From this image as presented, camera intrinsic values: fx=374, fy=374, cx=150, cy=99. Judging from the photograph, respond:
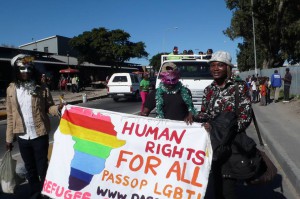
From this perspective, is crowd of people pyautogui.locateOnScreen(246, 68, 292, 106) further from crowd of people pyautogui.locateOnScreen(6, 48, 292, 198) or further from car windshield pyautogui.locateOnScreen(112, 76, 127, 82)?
crowd of people pyautogui.locateOnScreen(6, 48, 292, 198)

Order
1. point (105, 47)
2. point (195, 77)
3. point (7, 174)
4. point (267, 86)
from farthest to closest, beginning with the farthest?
point (105, 47), point (267, 86), point (195, 77), point (7, 174)

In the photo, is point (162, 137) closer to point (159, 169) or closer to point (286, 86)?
point (159, 169)

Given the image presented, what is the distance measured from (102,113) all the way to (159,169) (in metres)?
0.92

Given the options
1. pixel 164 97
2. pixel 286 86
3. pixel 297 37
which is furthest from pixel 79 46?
pixel 164 97

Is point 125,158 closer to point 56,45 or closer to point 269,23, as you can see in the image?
point 269,23

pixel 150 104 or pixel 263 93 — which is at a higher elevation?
pixel 150 104

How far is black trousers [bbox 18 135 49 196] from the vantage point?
4082 mm

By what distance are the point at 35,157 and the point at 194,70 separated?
8308 millimetres

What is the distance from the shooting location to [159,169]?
3598mm

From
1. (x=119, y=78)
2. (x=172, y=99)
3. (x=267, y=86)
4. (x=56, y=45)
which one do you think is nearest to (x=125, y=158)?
(x=172, y=99)

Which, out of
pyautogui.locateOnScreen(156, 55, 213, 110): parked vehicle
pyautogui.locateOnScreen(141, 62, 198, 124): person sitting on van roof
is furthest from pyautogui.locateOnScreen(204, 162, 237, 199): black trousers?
pyautogui.locateOnScreen(156, 55, 213, 110): parked vehicle

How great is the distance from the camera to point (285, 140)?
8375 mm

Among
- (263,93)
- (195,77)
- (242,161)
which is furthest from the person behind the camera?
(263,93)

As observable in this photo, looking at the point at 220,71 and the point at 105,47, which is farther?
the point at 105,47
